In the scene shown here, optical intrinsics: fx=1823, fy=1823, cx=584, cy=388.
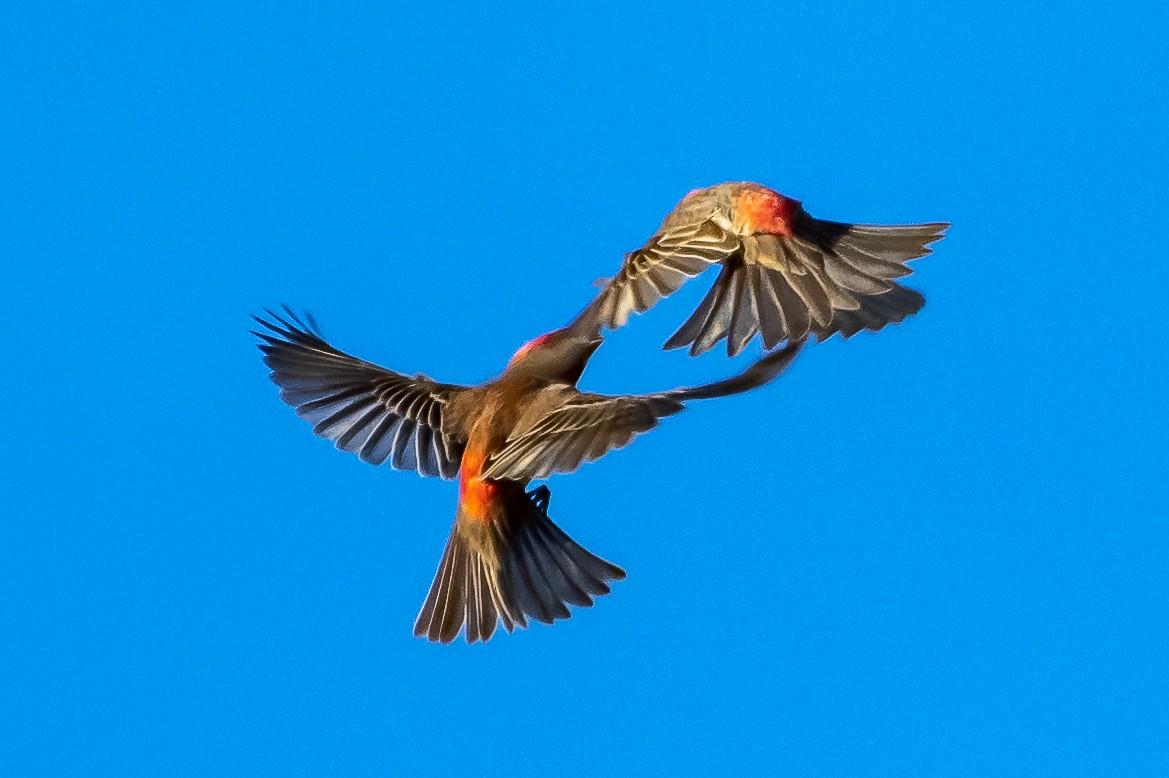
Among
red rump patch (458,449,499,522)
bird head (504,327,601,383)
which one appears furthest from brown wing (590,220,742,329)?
red rump patch (458,449,499,522)

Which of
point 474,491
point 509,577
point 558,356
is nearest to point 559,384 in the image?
point 558,356

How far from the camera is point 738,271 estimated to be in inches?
117

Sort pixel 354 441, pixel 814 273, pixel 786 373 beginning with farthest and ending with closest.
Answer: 1. pixel 354 441
2. pixel 814 273
3. pixel 786 373

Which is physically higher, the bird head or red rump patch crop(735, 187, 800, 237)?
red rump patch crop(735, 187, 800, 237)

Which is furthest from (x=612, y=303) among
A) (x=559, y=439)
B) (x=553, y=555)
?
(x=553, y=555)

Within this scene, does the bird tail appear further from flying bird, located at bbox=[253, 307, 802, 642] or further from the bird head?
the bird head

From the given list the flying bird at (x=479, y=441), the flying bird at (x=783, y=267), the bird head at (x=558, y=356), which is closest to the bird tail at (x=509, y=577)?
the flying bird at (x=479, y=441)

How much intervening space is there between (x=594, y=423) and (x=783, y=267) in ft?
1.67

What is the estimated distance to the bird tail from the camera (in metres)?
3.00

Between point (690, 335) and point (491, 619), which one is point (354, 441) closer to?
point (491, 619)

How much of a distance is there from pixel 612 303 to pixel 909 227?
58 cm

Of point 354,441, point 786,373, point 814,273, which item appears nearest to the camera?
point 786,373

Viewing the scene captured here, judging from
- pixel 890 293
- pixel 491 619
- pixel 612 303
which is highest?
pixel 890 293

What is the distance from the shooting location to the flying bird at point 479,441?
2914mm
